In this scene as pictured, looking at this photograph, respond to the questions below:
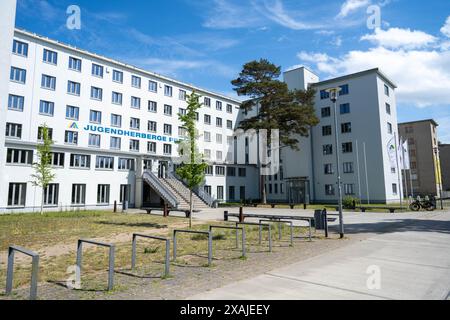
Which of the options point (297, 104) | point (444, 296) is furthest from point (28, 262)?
point (297, 104)

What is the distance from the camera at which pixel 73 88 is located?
33719 mm

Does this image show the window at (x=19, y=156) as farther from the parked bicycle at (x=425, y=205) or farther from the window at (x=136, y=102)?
the parked bicycle at (x=425, y=205)

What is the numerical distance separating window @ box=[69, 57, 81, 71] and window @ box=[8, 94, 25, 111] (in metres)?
6.39

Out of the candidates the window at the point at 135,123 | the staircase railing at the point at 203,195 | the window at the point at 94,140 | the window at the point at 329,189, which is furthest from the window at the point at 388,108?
the window at the point at 94,140

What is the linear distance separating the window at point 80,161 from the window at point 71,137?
1.52 meters

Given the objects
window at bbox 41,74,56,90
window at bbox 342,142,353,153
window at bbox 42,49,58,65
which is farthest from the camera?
window at bbox 342,142,353,153

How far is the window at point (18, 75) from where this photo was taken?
96.3ft

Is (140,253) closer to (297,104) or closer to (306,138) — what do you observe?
(297,104)

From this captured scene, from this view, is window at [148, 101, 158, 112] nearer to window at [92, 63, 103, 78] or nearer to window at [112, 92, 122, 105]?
window at [112, 92, 122, 105]

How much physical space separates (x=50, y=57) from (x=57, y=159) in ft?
34.6

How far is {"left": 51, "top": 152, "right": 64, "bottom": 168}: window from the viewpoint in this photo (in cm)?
3108

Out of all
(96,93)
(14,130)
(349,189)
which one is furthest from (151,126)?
(349,189)

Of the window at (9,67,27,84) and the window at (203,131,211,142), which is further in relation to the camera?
the window at (203,131,211,142)

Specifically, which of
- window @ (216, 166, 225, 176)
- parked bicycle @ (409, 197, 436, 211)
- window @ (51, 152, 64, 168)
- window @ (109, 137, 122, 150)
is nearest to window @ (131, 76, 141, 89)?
window @ (109, 137, 122, 150)
